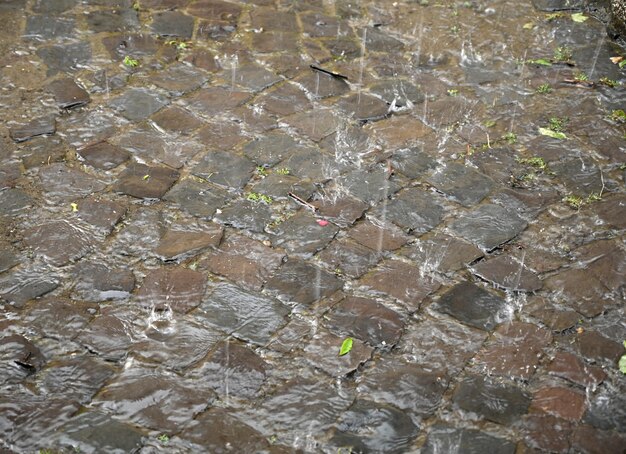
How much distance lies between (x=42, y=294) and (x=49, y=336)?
30cm

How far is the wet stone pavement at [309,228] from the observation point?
137 inches

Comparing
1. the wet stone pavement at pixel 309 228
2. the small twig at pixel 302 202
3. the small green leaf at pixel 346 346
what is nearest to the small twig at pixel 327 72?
the wet stone pavement at pixel 309 228

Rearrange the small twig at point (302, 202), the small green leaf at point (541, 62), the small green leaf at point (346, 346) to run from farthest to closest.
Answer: the small green leaf at point (541, 62) < the small twig at point (302, 202) < the small green leaf at point (346, 346)

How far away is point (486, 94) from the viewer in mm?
5656

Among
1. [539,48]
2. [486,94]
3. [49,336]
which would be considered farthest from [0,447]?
[539,48]

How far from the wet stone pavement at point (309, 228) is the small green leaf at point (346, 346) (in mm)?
39

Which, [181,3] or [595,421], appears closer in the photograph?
[595,421]

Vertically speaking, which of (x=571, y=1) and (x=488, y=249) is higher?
(x=571, y=1)

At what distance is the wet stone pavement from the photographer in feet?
11.4

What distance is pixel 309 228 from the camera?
4.48m

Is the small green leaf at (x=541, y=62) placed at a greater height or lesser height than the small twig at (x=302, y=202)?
greater

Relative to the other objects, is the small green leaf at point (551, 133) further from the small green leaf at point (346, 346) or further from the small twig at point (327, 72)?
the small green leaf at point (346, 346)

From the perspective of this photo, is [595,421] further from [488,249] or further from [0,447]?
[0,447]

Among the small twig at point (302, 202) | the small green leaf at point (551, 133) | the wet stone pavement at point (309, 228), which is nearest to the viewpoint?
the wet stone pavement at point (309, 228)
